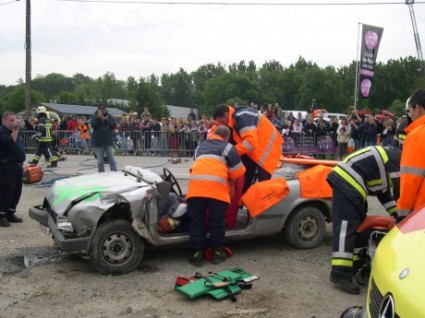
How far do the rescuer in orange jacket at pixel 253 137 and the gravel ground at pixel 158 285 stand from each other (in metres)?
1.04

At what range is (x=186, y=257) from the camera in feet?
18.6

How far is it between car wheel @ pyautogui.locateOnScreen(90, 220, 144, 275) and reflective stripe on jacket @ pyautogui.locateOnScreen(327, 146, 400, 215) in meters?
2.14

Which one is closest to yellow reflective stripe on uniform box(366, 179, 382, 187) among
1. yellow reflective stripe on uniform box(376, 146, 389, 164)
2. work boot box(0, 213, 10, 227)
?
yellow reflective stripe on uniform box(376, 146, 389, 164)

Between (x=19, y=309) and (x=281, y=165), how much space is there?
360cm

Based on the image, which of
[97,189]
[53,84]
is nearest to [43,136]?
[97,189]

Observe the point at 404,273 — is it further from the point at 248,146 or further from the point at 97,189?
the point at 248,146

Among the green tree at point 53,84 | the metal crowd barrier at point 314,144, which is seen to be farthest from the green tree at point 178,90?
the metal crowd barrier at point 314,144

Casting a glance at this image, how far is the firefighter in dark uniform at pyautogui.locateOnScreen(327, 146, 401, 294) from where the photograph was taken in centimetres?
448

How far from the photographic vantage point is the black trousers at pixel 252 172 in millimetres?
6262

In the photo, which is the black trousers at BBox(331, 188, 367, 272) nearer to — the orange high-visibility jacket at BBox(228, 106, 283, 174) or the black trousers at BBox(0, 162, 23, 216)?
the orange high-visibility jacket at BBox(228, 106, 283, 174)

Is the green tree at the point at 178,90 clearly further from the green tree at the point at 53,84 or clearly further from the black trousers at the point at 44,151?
the black trousers at the point at 44,151

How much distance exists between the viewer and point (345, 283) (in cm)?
457

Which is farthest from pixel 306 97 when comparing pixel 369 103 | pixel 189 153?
pixel 189 153

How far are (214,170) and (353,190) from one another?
60.1 inches
